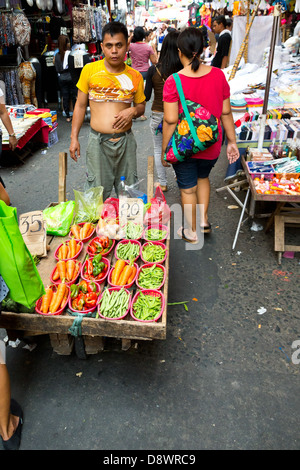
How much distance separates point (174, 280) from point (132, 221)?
31.8 inches

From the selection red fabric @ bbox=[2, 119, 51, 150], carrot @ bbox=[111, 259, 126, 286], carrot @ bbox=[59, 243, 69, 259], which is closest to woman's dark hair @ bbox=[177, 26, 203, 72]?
carrot @ bbox=[111, 259, 126, 286]

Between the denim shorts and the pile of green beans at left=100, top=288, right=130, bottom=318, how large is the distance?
166 centimetres

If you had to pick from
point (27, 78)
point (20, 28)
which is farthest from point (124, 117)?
point (20, 28)

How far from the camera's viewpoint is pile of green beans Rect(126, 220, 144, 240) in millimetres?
3152

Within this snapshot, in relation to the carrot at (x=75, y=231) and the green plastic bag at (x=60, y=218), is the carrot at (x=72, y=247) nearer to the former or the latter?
the carrot at (x=75, y=231)

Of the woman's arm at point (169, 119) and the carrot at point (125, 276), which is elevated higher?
the woman's arm at point (169, 119)

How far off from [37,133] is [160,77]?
3.93 meters

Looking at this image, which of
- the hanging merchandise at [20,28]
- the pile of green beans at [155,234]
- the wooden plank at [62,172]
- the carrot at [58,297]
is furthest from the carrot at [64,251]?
the hanging merchandise at [20,28]

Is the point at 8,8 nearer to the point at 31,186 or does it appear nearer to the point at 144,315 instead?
the point at 31,186

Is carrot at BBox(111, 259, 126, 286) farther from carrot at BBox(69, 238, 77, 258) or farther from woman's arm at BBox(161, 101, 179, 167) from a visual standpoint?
woman's arm at BBox(161, 101, 179, 167)

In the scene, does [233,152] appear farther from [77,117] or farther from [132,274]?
[132,274]

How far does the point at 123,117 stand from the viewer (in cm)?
336

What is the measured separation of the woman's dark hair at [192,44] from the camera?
3.08 metres

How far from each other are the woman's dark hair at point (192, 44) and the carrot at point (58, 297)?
2270 millimetres
